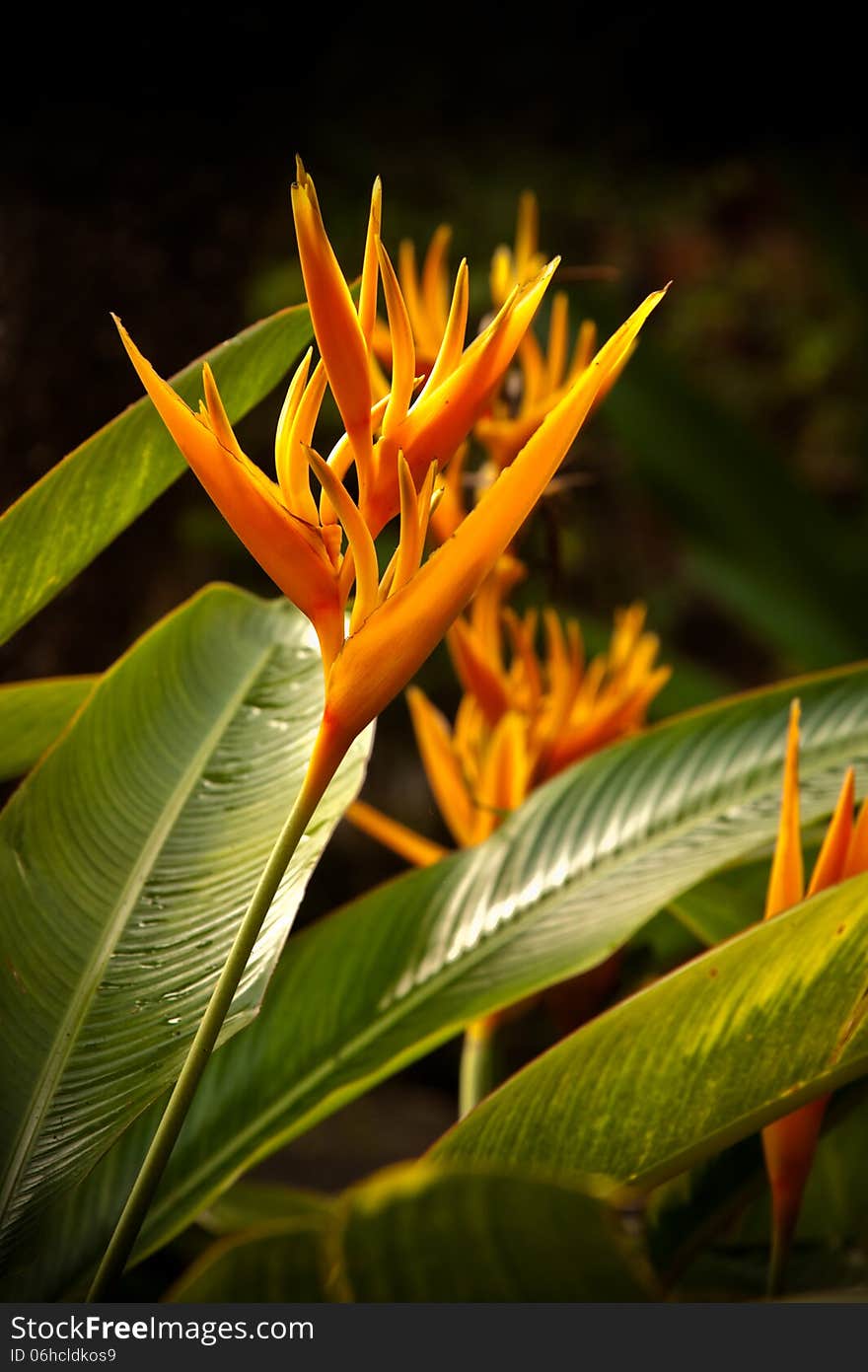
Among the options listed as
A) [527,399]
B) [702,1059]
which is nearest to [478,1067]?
[702,1059]

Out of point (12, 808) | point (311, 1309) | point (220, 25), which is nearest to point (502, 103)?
point (220, 25)

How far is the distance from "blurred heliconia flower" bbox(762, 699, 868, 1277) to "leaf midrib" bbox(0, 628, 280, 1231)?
0.20 meters

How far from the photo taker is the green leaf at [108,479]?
0.37m

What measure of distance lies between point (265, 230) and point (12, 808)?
2.22 feet

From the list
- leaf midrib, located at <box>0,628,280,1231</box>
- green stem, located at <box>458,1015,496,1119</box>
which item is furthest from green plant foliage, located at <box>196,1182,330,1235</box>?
leaf midrib, located at <box>0,628,280,1231</box>

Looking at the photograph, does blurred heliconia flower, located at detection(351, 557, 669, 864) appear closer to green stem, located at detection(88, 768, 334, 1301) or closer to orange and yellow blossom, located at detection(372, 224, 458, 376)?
orange and yellow blossom, located at detection(372, 224, 458, 376)

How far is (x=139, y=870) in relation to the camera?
15.8 inches

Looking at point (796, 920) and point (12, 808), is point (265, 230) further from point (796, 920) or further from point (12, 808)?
point (796, 920)

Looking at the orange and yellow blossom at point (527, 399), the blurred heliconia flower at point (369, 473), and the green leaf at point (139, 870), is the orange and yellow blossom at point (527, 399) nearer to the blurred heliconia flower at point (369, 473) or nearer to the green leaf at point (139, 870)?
the green leaf at point (139, 870)

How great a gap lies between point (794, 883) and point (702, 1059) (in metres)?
0.06

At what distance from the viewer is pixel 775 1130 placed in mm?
361

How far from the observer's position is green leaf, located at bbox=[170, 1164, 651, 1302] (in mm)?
199

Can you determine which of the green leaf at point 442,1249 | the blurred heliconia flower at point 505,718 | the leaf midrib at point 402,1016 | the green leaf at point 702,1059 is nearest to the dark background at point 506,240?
the blurred heliconia flower at point 505,718

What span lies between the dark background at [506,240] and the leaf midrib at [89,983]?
168 millimetres
